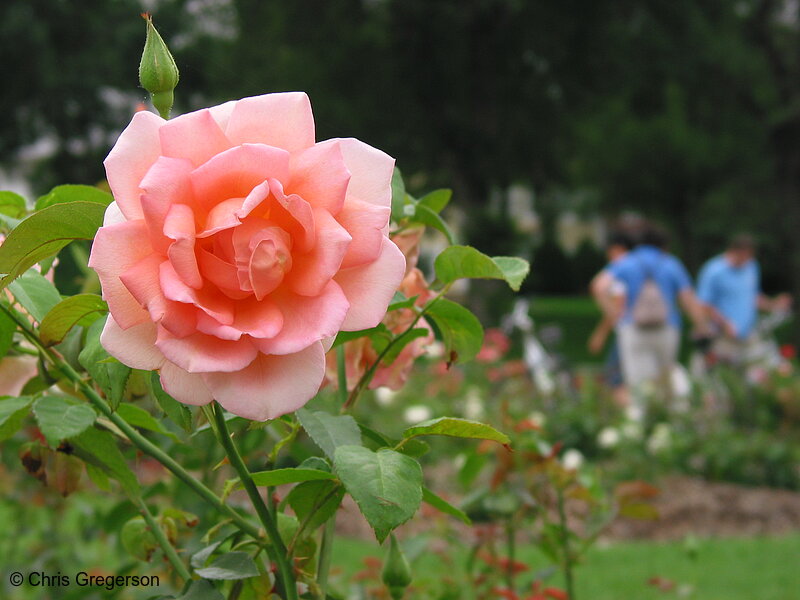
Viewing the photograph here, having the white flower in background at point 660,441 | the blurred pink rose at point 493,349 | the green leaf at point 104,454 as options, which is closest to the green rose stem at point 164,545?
the green leaf at point 104,454

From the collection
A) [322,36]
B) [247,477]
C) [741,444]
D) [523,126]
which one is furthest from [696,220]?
[247,477]

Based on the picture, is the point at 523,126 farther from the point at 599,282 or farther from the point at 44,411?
the point at 44,411

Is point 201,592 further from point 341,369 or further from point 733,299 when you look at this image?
point 733,299

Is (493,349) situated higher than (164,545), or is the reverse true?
(164,545)

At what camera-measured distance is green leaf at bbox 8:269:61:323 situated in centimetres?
68

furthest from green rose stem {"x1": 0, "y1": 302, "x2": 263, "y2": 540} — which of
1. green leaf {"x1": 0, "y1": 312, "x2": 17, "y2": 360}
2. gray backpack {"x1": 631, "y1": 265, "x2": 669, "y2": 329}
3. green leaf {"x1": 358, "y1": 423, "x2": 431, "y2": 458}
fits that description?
gray backpack {"x1": 631, "y1": 265, "x2": 669, "y2": 329}

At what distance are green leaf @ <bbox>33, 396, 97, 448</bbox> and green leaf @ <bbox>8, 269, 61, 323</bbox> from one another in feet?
0.21

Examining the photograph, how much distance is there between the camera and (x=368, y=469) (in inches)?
23.6

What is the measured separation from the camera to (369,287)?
57 cm

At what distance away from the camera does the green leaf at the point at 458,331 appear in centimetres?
82

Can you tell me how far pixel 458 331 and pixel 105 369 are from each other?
318 millimetres

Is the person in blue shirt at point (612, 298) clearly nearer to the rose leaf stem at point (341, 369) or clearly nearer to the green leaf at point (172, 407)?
the rose leaf stem at point (341, 369)

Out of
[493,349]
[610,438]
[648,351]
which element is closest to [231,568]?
[610,438]

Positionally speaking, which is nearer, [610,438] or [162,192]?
[162,192]
